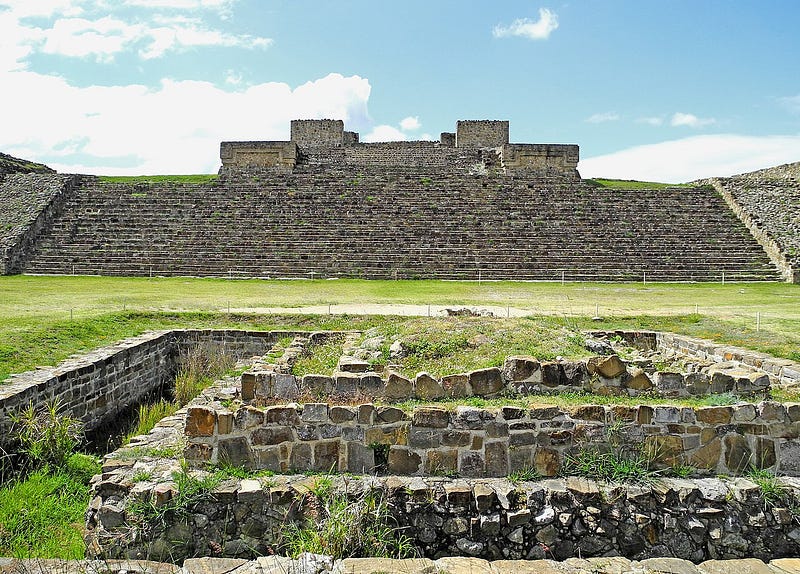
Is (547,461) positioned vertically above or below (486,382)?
below

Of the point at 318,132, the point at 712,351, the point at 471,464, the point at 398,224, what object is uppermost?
the point at 318,132

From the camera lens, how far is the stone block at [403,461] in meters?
4.60

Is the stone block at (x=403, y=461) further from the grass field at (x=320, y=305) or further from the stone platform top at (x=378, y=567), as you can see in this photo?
the grass field at (x=320, y=305)

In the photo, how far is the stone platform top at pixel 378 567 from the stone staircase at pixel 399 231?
713 inches

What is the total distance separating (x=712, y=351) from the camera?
Answer: 9312 mm

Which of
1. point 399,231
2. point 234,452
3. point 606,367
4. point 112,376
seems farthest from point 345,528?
point 399,231

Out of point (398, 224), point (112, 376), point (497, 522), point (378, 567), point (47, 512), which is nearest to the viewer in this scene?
point (378, 567)

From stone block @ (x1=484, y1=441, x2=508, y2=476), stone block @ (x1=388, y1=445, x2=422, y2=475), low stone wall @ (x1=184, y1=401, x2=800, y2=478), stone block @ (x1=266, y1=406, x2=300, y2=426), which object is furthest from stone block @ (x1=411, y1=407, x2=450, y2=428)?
stone block @ (x1=266, y1=406, x2=300, y2=426)

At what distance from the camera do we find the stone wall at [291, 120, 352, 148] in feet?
128

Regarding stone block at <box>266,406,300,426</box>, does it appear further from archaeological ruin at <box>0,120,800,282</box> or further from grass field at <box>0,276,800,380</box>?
archaeological ruin at <box>0,120,800,282</box>

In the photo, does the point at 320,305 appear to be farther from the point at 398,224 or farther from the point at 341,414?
the point at 398,224

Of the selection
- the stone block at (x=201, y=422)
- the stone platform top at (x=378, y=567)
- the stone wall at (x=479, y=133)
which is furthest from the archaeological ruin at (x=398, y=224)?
the stone platform top at (x=378, y=567)

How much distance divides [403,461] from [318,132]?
120 ft

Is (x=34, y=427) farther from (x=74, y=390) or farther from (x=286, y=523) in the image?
(x=286, y=523)
